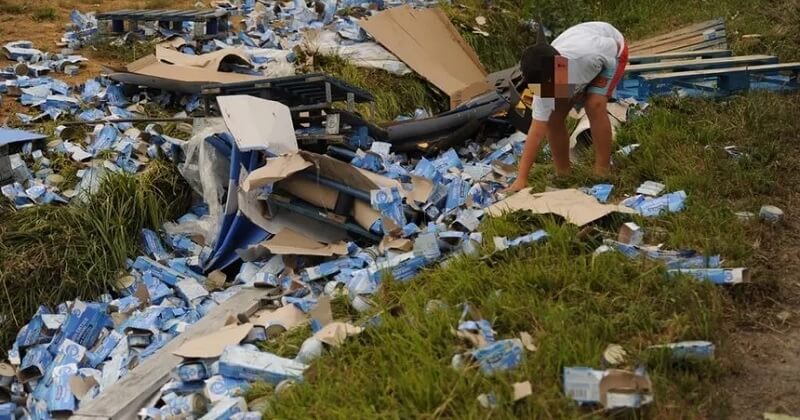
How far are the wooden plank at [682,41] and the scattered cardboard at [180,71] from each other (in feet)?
13.3

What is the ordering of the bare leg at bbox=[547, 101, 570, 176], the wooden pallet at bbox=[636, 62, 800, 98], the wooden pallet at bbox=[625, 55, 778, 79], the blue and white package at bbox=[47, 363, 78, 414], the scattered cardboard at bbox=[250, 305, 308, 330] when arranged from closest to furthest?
the scattered cardboard at bbox=[250, 305, 308, 330] < the blue and white package at bbox=[47, 363, 78, 414] < the bare leg at bbox=[547, 101, 570, 176] < the wooden pallet at bbox=[636, 62, 800, 98] < the wooden pallet at bbox=[625, 55, 778, 79]

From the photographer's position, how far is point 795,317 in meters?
3.26

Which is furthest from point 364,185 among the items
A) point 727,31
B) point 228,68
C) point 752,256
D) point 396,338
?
point 727,31

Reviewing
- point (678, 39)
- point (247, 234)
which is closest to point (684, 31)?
point (678, 39)

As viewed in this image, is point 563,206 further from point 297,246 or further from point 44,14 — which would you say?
point 44,14

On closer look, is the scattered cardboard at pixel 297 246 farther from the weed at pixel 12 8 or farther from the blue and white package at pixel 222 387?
the weed at pixel 12 8

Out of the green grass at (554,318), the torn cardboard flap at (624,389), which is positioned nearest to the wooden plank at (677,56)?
the green grass at (554,318)

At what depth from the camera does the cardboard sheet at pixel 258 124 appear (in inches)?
194

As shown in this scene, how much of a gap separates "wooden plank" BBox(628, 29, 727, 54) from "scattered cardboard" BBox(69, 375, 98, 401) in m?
6.31

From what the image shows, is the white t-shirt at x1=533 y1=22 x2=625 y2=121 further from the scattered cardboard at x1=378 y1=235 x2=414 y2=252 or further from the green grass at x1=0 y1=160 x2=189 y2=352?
the green grass at x1=0 y1=160 x2=189 y2=352

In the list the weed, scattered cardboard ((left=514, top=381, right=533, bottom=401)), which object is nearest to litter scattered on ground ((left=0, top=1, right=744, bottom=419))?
scattered cardboard ((left=514, top=381, right=533, bottom=401))

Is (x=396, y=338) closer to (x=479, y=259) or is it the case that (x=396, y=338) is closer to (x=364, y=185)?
(x=479, y=259)

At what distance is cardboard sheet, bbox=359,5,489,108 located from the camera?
778cm

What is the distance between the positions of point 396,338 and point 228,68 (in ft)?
14.7
